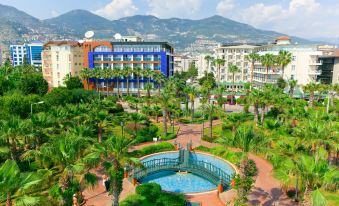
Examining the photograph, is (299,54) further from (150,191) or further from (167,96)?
(150,191)

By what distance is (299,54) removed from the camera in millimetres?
84188

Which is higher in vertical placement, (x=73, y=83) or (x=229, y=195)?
(x=73, y=83)

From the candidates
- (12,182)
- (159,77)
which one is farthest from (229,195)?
(159,77)

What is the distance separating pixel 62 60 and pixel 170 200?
81.3 metres

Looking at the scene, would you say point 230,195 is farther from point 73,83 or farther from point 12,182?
point 73,83

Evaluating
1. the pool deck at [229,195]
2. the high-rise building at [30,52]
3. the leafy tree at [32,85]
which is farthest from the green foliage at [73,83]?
the high-rise building at [30,52]

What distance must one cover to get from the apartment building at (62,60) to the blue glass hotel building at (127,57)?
335cm

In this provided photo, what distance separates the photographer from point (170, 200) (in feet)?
78.4

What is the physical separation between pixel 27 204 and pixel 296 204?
21.1m

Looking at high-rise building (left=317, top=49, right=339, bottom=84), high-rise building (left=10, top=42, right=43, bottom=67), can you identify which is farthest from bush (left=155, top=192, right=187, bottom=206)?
high-rise building (left=10, top=42, right=43, bottom=67)

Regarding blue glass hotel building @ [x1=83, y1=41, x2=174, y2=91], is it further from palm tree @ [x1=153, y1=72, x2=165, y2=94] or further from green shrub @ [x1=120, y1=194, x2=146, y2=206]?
green shrub @ [x1=120, y1=194, x2=146, y2=206]

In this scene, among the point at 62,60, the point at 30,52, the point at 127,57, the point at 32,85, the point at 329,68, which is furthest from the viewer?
the point at 30,52

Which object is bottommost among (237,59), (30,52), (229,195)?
(229,195)

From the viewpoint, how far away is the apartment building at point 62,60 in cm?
9338
